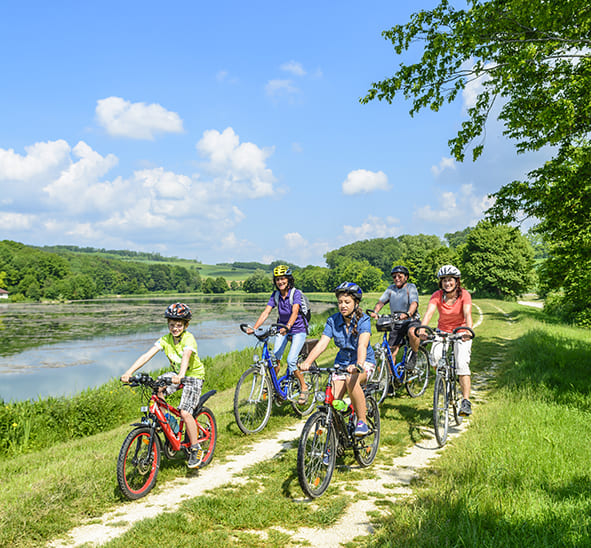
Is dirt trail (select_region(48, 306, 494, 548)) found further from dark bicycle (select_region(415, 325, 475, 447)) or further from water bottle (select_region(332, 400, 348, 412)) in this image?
water bottle (select_region(332, 400, 348, 412))

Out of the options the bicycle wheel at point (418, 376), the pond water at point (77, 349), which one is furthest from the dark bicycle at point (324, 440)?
the pond water at point (77, 349)

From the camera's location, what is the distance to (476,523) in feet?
10.7

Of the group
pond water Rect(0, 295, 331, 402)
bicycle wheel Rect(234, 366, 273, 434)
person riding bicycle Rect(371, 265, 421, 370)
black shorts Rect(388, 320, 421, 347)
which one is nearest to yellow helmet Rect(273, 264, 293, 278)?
bicycle wheel Rect(234, 366, 273, 434)

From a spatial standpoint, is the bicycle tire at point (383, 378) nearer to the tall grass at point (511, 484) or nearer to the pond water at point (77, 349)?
the tall grass at point (511, 484)

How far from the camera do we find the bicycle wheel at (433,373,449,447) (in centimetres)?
563

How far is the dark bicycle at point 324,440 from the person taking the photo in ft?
13.3

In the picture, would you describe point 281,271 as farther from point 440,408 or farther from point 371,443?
point 440,408

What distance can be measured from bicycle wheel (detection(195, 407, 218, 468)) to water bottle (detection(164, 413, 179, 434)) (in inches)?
11.6

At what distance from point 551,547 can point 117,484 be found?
3.98 m

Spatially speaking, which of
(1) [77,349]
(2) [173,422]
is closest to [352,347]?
(2) [173,422]

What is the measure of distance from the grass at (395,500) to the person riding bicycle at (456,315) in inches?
24.9

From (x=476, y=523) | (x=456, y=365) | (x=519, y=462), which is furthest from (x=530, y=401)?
(x=476, y=523)

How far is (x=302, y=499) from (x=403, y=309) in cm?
462

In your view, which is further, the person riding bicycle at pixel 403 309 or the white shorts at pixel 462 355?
the person riding bicycle at pixel 403 309
